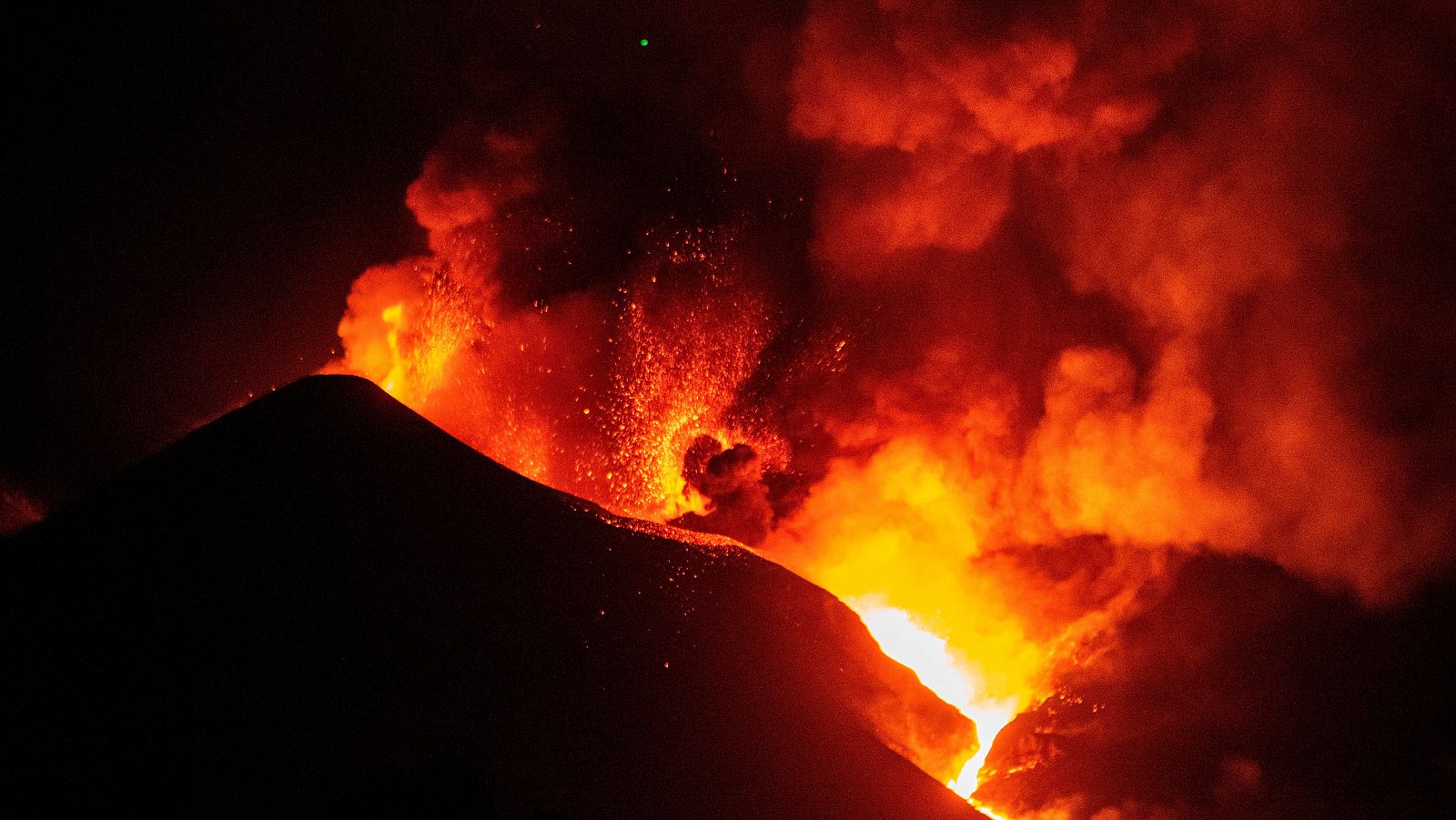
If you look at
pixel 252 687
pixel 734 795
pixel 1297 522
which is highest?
pixel 1297 522

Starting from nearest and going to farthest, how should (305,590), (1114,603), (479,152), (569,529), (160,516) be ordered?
(305,590), (160,516), (569,529), (1114,603), (479,152)

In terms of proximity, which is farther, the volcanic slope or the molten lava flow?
the molten lava flow

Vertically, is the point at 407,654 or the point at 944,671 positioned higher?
the point at 944,671

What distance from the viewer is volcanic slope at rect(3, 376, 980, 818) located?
A: 223 inches

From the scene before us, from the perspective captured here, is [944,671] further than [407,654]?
Yes

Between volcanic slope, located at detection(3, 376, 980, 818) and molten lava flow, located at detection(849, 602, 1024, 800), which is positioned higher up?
molten lava flow, located at detection(849, 602, 1024, 800)

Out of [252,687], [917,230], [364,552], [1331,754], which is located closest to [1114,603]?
[1331,754]

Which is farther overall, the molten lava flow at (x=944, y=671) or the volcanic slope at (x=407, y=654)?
the molten lava flow at (x=944, y=671)

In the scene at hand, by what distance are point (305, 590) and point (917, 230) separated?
1173 cm

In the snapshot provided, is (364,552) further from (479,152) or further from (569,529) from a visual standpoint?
(479,152)

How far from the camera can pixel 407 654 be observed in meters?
6.61

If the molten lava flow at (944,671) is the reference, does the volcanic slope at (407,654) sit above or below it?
below

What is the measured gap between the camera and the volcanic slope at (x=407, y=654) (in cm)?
568

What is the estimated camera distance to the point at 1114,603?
1316cm
